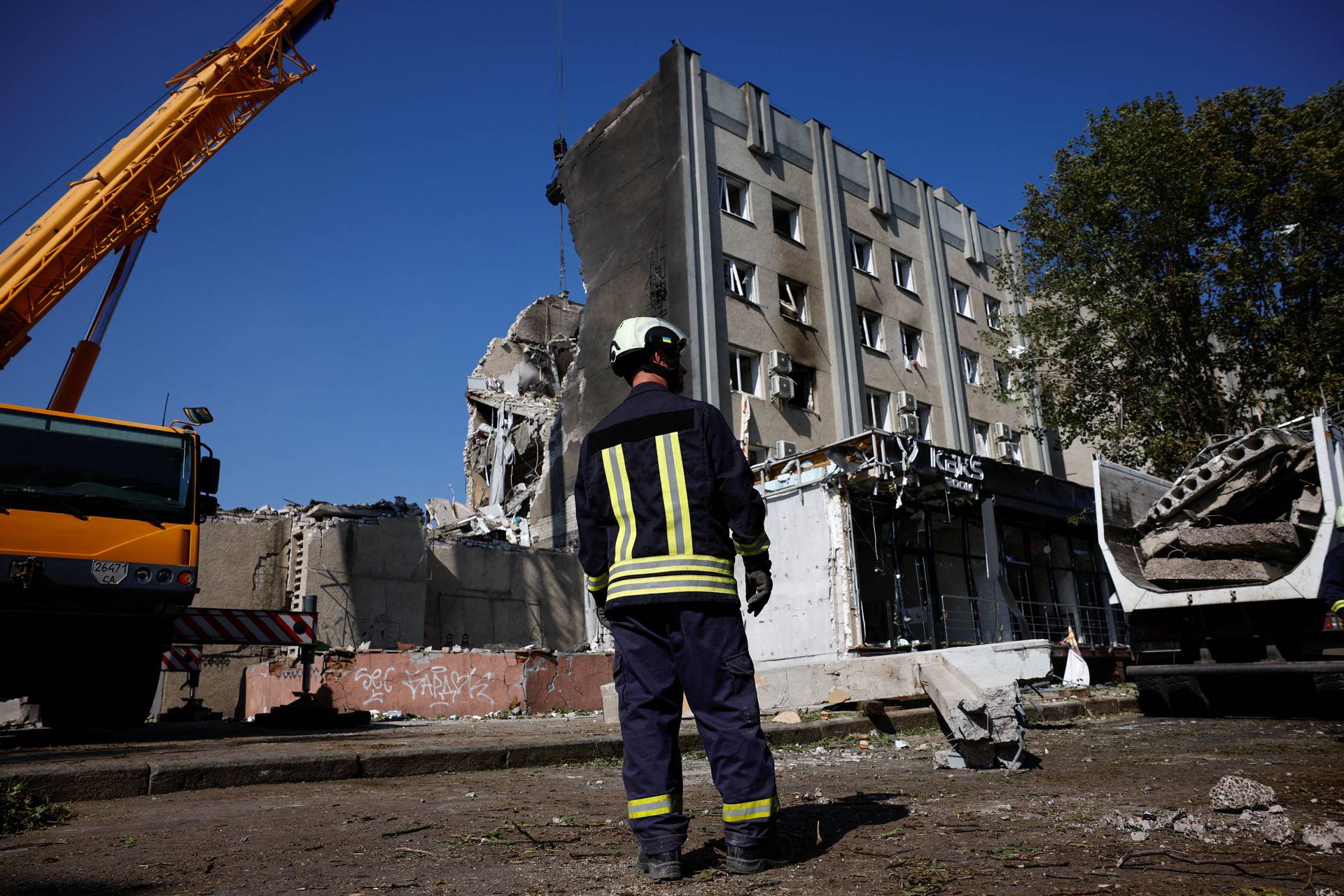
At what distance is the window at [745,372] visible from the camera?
69.8 ft

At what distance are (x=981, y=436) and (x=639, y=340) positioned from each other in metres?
26.5

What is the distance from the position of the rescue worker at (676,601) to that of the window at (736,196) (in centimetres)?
2000

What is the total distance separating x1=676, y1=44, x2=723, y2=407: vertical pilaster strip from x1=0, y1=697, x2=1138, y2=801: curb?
13264mm

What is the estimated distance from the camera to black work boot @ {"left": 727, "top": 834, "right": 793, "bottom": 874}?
9.00 ft

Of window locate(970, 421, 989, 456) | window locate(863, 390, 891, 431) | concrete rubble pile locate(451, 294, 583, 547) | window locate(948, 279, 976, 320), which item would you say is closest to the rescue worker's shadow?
window locate(863, 390, 891, 431)

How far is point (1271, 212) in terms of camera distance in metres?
16.9

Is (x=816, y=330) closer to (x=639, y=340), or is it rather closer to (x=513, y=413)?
(x=513, y=413)

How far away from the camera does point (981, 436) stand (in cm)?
2814

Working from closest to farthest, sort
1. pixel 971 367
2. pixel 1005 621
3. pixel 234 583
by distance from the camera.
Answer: pixel 234 583, pixel 1005 621, pixel 971 367

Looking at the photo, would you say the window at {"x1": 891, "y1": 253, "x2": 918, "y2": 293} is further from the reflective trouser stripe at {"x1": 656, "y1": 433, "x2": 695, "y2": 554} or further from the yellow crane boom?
the reflective trouser stripe at {"x1": 656, "y1": 433, "x2": 695, "y2": 554}

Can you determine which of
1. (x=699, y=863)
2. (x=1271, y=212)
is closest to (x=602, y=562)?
(x=699, y=863)

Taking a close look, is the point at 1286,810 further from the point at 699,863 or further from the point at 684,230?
the point at 684,230

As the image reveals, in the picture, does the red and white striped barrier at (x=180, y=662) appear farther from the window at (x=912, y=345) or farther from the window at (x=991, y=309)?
the window at (x=991, y=309)

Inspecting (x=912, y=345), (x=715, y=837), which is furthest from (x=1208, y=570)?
(x=912, y=345)
